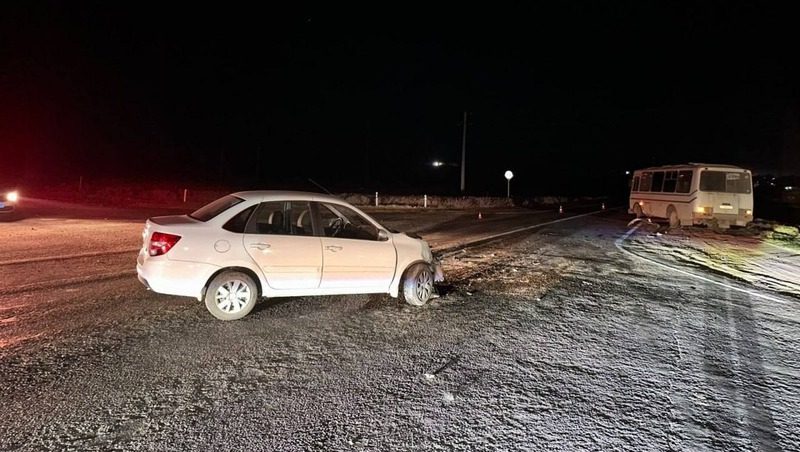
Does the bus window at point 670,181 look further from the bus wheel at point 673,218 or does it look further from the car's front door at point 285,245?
the car's front door at point 285,245

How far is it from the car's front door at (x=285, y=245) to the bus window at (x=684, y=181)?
18701mm

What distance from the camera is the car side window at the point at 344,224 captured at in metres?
6.95

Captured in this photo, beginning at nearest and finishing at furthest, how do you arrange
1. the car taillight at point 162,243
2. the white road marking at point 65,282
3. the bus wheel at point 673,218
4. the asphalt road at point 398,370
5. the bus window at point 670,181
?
the asphalt road at point 398,370, the car taillight at point 162,243, the white road marking at point 65,282, the bus wheel at point 673,218, the bus window at point 670,181

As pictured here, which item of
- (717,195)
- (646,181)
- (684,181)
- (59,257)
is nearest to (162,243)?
(59,257)

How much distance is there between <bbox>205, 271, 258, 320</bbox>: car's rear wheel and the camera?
623cm

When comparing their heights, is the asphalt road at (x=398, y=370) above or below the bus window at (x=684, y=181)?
below

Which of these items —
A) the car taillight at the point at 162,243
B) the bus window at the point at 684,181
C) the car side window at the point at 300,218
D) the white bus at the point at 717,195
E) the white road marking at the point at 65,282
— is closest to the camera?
the car taillight at the point at 162,243

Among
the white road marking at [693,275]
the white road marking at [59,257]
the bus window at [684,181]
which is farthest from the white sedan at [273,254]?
the bus window at [684,181]

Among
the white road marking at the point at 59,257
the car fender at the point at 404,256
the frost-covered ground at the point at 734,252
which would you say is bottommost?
the frost-covered ground at the point at 734,252

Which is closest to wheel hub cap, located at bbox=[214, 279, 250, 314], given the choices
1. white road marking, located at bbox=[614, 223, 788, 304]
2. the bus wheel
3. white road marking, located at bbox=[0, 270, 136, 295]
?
white road marking, located at bbox=[0, 270, 136, 295]

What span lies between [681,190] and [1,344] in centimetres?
2247

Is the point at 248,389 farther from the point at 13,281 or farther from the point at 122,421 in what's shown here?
the point at 13,281

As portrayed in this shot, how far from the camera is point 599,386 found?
469 cm

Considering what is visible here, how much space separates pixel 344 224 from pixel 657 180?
68.3 feet
